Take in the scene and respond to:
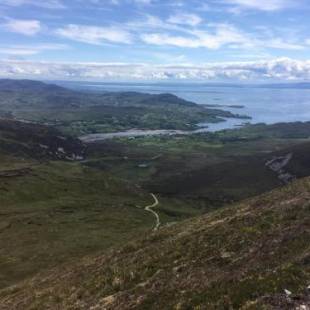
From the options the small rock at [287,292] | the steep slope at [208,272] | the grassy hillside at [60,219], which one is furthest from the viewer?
the grassy hillside at [60,219]

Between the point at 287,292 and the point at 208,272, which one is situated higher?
the point at 287,292

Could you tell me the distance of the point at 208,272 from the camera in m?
28.4

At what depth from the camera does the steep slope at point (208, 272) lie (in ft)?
74.1

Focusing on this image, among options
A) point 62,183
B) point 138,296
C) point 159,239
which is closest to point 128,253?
point 159,239

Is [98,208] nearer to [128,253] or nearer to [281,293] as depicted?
[128,253]

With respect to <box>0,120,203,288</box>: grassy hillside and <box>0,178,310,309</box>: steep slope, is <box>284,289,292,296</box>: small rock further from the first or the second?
<box>0,120,203,288</box>: grassy hillside

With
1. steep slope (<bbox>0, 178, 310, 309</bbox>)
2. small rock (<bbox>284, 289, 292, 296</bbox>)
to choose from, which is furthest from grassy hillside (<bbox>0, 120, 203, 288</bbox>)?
small rock (<bbox>284, 289, 292, 296</bbox>)

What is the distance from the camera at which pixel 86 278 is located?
38938 millimetres

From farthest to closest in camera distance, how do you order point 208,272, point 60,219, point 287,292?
point 60,219 → point 208,272 → point 287,292

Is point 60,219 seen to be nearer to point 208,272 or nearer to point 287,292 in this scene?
point 208,272

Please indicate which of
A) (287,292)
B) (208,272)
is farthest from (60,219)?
(287,292)

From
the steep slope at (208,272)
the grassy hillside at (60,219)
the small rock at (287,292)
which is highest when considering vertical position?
the small rock at (287,292)

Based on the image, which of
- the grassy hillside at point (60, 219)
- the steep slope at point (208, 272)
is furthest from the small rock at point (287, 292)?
the grassy hillside at point (60, 219)

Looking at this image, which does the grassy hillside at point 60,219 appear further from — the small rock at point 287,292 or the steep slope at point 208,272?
the small rock at point 287,292
